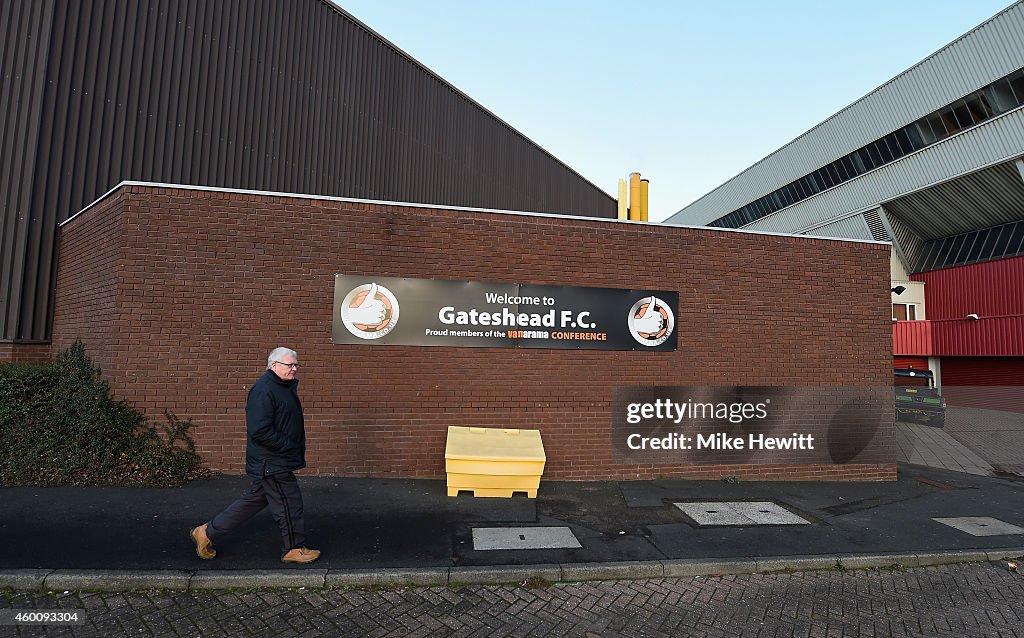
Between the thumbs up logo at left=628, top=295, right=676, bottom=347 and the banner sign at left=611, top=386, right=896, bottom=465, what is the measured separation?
774mm

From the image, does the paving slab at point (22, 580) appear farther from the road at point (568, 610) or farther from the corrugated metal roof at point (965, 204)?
the corrugated metal roof at point (965, 204)

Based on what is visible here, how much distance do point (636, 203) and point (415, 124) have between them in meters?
7.64

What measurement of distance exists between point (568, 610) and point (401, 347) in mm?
4430

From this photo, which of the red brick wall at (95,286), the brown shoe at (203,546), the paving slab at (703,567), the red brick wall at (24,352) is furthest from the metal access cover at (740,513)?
the red brick wall at (24,352)

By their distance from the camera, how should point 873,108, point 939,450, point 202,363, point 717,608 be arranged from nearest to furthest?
point 717,608
point 202,363
point 939,450
point 873,108

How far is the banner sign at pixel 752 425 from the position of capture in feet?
Result: 26.9

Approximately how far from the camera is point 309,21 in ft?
43.8

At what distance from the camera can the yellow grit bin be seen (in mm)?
6734

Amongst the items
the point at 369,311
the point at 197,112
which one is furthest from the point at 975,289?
the point at 197,112

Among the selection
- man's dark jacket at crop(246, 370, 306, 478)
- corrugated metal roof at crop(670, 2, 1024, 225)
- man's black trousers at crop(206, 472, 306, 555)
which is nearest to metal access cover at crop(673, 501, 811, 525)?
man's black trousers at crop(206, 472, 306, 555)

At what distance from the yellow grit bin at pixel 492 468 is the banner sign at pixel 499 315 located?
1572 mm

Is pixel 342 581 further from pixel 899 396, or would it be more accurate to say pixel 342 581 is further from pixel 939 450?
pixel 899 396

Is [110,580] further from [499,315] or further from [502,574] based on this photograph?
[499,315]

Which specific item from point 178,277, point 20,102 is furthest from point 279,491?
point 20,102
